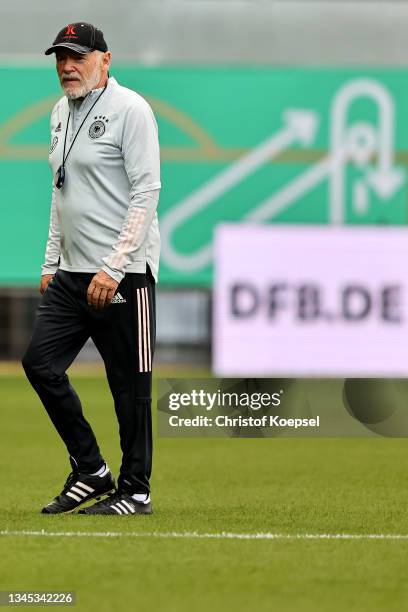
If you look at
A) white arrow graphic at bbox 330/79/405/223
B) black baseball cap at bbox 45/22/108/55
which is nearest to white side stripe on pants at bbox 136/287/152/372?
black baseball cap at bbox 45/22/108/55

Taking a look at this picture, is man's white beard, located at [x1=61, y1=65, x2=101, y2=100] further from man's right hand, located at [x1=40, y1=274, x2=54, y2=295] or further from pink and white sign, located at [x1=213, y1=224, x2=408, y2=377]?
pink and white sign, located at [x1=213, y1=224, x2=408, y2=377]

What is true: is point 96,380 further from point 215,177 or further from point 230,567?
point 230,567

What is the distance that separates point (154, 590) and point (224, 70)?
6.58m

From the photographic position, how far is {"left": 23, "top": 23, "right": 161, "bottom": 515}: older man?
5297mm

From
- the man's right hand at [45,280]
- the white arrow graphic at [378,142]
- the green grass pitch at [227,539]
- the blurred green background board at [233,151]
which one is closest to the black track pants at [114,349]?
the man's right hand at [45,280]

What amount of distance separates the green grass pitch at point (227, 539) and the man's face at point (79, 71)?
1.60 meters

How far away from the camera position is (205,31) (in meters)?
10.3

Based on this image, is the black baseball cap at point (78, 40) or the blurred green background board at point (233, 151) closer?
the black baseball cap at point (78, 40)

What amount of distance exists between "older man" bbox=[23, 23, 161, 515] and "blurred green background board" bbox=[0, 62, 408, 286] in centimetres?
464

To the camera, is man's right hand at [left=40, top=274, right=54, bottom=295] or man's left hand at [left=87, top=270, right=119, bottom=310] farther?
man's right hand at [left=40, top=274, right=54, bottom=295]

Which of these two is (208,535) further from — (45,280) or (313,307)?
(313,307)

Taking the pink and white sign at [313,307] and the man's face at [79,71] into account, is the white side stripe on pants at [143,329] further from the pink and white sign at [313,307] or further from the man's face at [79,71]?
the pink and white sign at [313,307]

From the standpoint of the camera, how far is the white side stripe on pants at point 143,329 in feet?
17.8

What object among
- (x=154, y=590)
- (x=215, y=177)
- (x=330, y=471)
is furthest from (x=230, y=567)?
(x=215, y=177)
